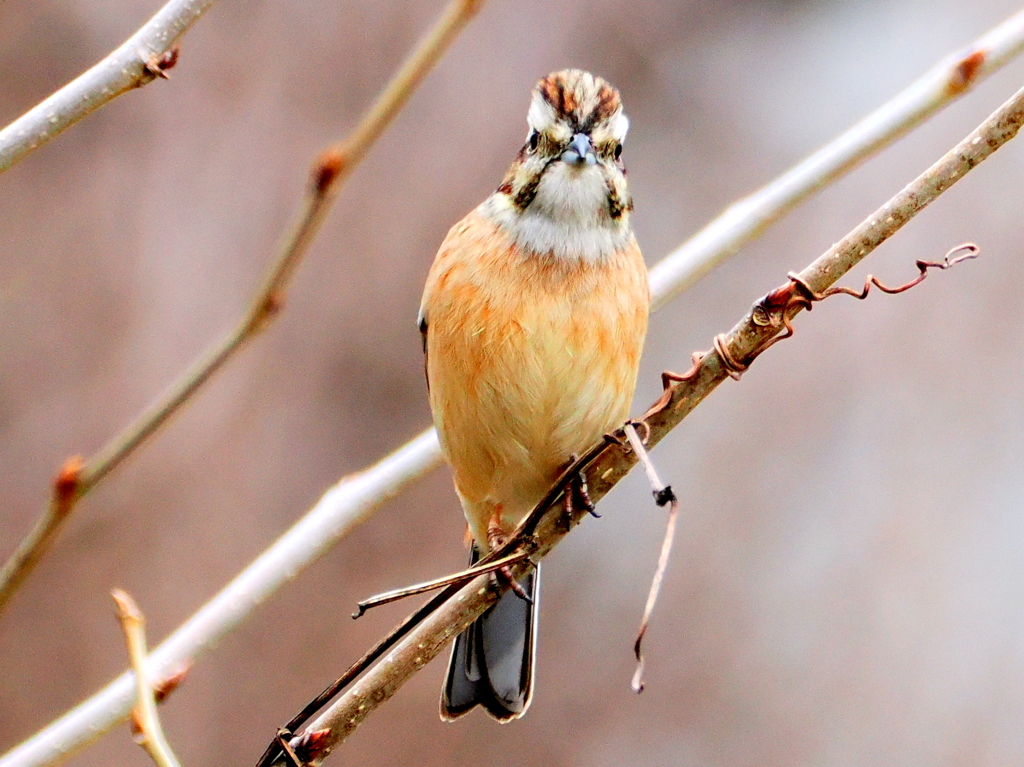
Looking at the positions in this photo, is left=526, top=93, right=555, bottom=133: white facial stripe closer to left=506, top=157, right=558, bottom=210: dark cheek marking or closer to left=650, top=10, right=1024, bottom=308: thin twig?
left=506, top=157, right=558, bottom=210: dark cheek marking

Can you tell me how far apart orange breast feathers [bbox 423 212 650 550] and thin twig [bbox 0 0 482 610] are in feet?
4.06

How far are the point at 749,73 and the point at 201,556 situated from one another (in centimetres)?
311

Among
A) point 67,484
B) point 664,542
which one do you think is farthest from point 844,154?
point 67,484

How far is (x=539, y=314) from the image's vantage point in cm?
215

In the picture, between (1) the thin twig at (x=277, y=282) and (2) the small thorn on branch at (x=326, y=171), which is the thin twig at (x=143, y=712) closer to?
(1) the thin twig at (x=277, y=282)

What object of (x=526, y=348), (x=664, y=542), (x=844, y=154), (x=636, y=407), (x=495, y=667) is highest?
(x=636, y=407)

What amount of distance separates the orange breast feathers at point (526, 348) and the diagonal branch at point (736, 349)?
0.65 m

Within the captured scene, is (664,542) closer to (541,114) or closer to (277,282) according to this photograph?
(277,282)

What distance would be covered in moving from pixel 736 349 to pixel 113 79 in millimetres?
792

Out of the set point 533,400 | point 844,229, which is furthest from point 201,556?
point 844,229

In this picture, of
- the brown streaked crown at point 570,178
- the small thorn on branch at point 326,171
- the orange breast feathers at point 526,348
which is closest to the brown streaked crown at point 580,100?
the brown streaked crown at point 570,178

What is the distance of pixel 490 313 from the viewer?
216 centimetres

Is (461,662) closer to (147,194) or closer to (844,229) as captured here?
(147,194)

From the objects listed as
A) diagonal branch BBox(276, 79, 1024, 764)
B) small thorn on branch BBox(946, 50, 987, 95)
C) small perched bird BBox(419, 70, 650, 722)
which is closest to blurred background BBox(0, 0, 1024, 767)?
small perched bird BBox(419, 70, 650, 722)
